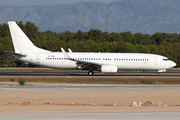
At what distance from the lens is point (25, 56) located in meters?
43.7

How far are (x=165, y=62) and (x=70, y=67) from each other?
14819 millimetres

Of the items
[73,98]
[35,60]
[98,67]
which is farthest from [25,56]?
[73,98]

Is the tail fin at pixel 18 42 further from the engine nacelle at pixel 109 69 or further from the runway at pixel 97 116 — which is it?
the runway at pixel 97 116

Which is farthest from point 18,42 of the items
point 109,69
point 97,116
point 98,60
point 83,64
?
point 97,116

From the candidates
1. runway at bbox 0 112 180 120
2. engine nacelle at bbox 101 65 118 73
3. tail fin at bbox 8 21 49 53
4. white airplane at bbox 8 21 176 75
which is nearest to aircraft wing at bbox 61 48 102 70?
white airplane at bbox 8 21 176 75

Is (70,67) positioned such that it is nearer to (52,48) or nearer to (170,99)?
(170,99)

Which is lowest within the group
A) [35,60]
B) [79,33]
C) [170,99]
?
[170,99]

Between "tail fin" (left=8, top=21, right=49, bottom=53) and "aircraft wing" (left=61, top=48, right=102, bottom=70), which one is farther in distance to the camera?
"tail fin" (left=8, top=21, right=49, bottom=53)

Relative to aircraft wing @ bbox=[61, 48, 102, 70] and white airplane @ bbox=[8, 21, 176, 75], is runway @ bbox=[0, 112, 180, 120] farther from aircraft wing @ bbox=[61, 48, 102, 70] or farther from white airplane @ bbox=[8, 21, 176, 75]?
white airplane @ bbox=[8, 21, 176, 75]

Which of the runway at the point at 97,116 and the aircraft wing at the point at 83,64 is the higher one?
the aircraft wing at the point at 83,64

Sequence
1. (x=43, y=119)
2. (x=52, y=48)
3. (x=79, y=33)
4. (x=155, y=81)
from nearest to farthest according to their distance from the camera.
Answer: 1. (x=43, y=119)
2. (x=155, y=81)
3. (x=52, y=48)
4. (x=79, y=33)

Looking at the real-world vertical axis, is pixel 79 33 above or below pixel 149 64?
above

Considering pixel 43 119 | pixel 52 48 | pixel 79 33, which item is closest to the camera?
pixel 43 119

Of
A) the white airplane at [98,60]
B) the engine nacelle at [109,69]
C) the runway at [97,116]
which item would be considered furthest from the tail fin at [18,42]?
the runway at [97,116]
